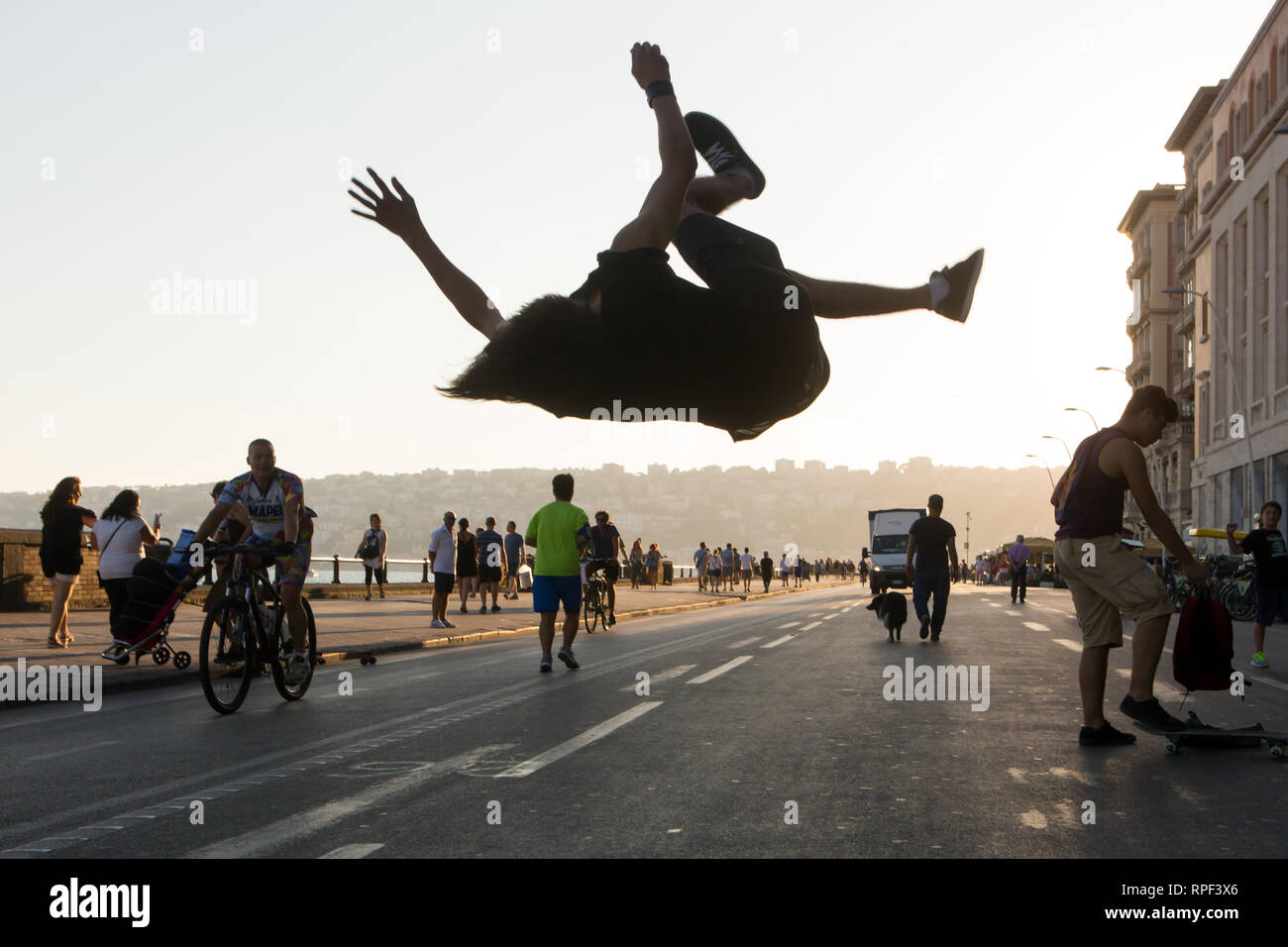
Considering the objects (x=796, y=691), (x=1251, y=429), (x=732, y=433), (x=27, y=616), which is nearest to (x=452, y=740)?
(x=796, y=691)

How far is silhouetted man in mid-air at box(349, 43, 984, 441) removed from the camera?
1974mm

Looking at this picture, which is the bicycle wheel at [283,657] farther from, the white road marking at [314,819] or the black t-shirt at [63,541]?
the black t-shirt at [63,541]

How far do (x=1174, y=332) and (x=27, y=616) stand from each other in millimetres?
72263

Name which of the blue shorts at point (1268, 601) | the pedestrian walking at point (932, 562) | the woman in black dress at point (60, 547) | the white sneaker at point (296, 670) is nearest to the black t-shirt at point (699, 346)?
the white sneaker at point (296, 670)

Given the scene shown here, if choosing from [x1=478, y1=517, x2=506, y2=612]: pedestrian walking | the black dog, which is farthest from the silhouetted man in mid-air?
[x1=478, y1=517, x2=506, y2=612]: pedestrian walking

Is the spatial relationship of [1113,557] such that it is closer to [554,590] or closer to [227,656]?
[227,656]

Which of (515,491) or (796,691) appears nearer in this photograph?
(515,491)

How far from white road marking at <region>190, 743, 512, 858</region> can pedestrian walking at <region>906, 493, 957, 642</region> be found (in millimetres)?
11406

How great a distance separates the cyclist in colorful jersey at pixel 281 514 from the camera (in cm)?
1005

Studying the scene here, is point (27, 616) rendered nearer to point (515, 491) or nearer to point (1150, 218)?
point (515, 491)

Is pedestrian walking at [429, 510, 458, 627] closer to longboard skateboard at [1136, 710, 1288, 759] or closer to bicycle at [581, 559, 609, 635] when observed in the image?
bicycle at [581, 559, 609, 635]

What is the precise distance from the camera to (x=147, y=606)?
11742mm

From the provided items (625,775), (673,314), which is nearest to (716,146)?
(673,314)

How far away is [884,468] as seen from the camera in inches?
115
